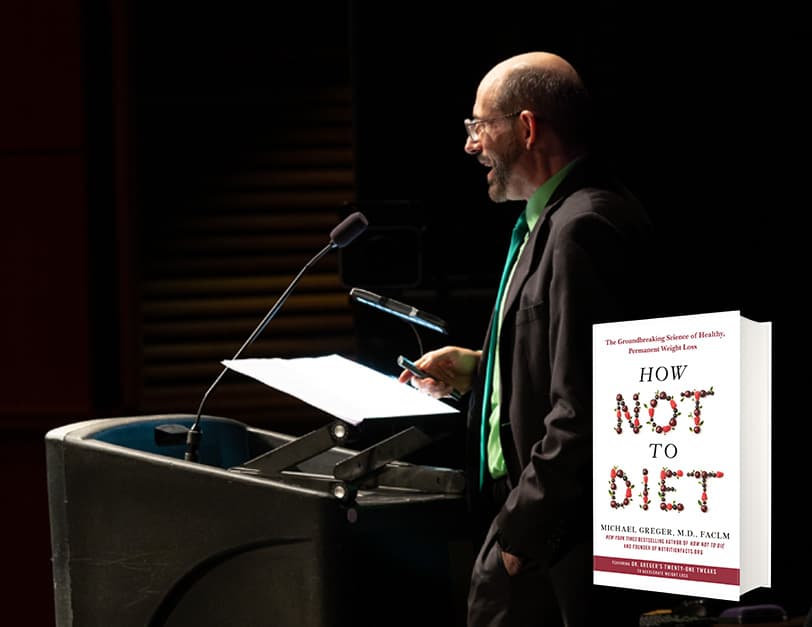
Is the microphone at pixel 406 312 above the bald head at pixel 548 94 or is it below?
below

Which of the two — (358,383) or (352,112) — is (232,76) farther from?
(358,383)

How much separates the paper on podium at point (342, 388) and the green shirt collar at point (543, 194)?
1.35 ft

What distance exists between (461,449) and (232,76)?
1904 millimetres

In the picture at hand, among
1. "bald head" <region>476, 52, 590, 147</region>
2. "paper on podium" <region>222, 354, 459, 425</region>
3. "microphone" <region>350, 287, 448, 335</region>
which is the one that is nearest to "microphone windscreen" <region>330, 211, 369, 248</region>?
"microphone" <region>350, 287, 448, 335</region>

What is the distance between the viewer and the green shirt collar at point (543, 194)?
2469 mm

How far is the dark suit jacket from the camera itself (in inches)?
83.7

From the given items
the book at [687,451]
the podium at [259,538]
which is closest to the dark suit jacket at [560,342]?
the podium at [259,538]

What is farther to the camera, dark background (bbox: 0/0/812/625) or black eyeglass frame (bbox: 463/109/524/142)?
dark background (bbox: 0/0/812/625)

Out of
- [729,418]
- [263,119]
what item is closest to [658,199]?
[263,119]

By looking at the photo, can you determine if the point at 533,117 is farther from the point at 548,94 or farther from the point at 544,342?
the point at 544,342

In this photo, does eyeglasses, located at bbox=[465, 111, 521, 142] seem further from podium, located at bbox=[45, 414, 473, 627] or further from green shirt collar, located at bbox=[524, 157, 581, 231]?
podium, located at bbox=[45, 414, 473, 627]

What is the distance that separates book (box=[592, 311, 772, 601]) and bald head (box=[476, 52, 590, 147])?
84 cm

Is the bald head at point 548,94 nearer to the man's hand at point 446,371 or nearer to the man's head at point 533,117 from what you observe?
the man's head at point 533,117

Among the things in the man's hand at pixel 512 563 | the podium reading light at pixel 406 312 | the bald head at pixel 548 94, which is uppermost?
the bald head at pixel 548 94
